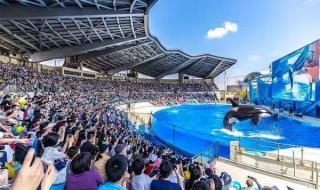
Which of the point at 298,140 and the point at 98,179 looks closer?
the point at 98,179

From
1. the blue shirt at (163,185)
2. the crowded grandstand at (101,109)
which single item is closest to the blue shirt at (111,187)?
the crowded grandstand at (101,109)

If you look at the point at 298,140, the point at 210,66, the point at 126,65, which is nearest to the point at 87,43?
the point at 126,65

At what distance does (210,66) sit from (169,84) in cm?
1098

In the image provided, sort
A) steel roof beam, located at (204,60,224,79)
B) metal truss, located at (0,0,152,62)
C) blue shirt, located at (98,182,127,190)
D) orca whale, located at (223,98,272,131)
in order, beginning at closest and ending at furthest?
blue shirt, located at (98,182,127,190)
orca whale, located at (223,98,272,131)
metal truss, located at (0,0,152,62)
steel roof beam, located at (204,60,224,79)

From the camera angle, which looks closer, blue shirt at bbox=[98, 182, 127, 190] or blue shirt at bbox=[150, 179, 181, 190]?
blue shirt at bbox=[98, 182, 127, 190]

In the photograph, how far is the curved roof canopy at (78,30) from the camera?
63.4 ft

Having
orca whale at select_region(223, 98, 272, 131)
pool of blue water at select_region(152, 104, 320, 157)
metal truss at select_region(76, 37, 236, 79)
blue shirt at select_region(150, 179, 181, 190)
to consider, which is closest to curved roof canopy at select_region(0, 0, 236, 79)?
metal truss at select_region(76, 37, 236, 79)

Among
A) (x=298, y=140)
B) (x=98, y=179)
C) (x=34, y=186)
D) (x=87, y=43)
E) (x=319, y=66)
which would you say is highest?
(x=87, y=43)

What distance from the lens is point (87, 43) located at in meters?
32.0

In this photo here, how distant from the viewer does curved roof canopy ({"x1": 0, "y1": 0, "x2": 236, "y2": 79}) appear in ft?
63.4

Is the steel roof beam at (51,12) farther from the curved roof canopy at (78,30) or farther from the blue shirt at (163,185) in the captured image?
the blue shirt at (163,185)

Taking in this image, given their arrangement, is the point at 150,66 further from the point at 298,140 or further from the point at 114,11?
the point at 298,140

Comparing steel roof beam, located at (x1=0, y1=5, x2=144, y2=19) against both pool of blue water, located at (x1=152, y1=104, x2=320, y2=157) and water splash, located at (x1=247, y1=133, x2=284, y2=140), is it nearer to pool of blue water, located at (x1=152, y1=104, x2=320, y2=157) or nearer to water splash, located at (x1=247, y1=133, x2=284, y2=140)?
pool of blue water, located at (x1=152, y1=104, x2=320, y2=157)

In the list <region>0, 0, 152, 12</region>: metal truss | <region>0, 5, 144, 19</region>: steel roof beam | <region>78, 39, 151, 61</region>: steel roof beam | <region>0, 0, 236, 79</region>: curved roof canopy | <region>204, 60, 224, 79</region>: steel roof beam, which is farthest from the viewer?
<region>204, 60, 224, 79</region>: steel roof beam
